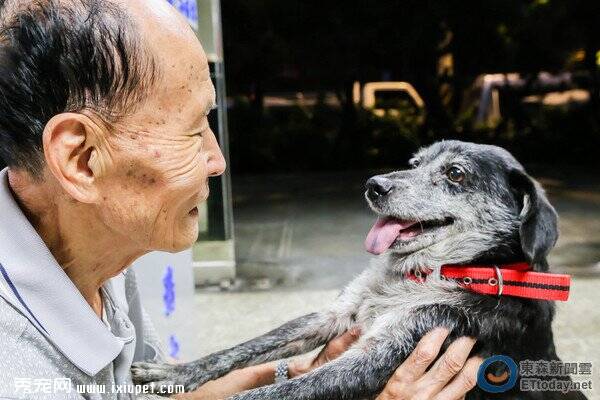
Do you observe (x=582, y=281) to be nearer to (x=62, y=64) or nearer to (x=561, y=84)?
(x=561, y=84)

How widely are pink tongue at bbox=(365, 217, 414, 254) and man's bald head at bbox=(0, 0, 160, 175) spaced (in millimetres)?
468

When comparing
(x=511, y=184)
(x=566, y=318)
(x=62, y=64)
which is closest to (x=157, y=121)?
(x=62, y=64)

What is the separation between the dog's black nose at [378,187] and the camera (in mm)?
1046

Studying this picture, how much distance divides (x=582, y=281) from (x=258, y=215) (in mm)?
1182

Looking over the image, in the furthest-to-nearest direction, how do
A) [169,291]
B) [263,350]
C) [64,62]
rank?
[169,291]
[263,350]
[64,62]

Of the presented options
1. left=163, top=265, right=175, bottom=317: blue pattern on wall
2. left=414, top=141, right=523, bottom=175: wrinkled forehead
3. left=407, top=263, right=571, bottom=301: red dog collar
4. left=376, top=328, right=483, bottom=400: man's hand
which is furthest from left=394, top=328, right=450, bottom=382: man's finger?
left=163, top=265, right=175, bottom=317: blue pattern on wall

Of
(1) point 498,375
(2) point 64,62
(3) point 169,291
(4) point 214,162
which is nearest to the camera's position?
(2) point 64,62

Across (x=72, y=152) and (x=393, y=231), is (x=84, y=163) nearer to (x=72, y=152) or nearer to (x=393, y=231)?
(x=72, y=152)

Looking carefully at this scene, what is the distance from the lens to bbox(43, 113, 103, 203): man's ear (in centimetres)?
60

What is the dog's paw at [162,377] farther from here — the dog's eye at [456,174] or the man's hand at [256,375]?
the dog's eye at [456,174]

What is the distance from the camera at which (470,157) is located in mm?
1120

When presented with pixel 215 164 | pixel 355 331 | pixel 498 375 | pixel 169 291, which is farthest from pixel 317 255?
pixel 215 164

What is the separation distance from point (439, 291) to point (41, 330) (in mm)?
678

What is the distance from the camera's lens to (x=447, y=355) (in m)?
0.97
